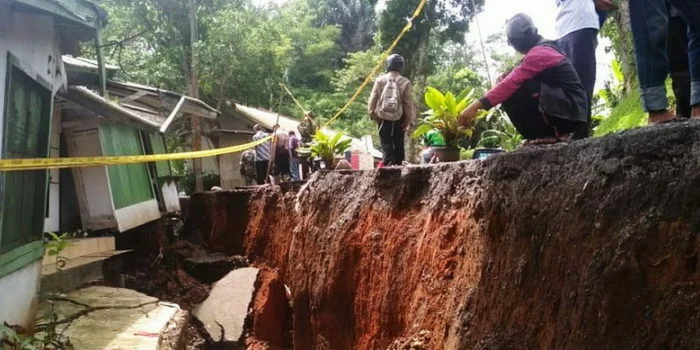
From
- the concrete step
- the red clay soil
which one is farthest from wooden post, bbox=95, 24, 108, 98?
the red clay soil

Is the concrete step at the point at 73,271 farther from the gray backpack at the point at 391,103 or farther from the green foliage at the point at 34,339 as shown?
the gray backpack at the point at 391,103

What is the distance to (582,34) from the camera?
543 centimetres

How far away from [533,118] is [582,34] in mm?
1128

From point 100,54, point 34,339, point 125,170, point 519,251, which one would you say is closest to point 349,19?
point 125,170

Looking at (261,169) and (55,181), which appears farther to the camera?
(261,169)

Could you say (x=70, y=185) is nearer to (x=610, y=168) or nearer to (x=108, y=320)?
(x=108, y=320)

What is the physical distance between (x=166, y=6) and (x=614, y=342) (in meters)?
22.0

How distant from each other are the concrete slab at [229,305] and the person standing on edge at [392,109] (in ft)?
9.85

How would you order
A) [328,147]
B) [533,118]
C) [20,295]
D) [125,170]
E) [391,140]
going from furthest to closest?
[328,147]
[125,170]
[391,140]
[20,295]
[533,118]

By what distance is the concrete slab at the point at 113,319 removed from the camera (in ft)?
17.4

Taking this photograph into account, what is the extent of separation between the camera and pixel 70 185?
9.03 metres

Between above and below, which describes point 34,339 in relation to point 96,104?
below

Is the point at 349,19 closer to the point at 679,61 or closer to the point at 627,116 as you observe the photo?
the point at 627,116

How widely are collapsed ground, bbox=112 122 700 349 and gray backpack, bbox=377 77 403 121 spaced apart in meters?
1.05
